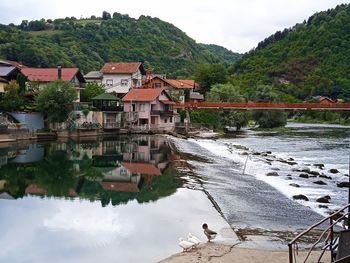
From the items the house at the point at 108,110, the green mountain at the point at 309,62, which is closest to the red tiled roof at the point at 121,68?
the house at the point at 108,110

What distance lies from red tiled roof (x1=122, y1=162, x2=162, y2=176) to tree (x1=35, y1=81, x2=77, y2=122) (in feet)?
64.1

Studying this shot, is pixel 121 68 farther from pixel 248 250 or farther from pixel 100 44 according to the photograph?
pixel 248 250

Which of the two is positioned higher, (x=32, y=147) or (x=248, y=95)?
(x=248, y=95)

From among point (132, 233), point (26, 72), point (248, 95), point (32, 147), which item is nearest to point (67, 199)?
point (132, 233)

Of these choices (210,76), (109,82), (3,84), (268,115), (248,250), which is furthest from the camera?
(210,76)

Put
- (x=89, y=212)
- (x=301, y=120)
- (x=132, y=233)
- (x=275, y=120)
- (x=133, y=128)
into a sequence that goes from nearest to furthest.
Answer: (x=132, y=233)
(x=89, y=212)
(x=133, y=128)
(x=275, y=120)
(x=301, y=120)

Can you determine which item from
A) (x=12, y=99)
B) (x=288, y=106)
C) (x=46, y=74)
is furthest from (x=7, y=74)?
(x=288, y=106)

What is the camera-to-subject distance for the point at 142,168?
100 ft

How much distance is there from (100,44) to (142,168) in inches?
4097

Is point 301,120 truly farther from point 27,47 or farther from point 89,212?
point 89,212

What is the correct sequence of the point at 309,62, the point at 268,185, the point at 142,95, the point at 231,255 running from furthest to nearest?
the point at 309,62
the point at 142,95
the point at 268,185
the point at 231,255

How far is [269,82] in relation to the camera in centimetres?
13162

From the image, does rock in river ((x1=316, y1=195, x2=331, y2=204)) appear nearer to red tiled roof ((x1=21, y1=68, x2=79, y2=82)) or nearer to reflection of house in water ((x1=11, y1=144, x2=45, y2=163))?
reflection of house in water ((x1=11, y1=144, x2=45, y2=163))

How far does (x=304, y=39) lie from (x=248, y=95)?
5526 cm
